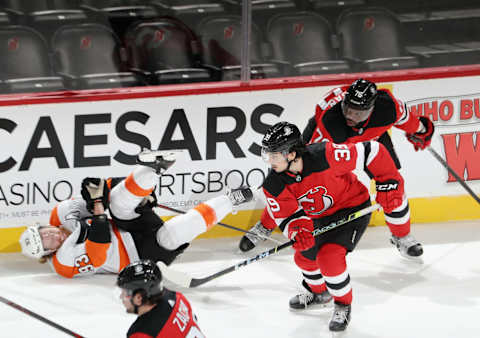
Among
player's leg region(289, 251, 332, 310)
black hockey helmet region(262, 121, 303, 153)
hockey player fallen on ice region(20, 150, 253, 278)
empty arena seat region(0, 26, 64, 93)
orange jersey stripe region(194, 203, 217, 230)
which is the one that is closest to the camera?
black hockey helmet region(262, 121, 303, 153)

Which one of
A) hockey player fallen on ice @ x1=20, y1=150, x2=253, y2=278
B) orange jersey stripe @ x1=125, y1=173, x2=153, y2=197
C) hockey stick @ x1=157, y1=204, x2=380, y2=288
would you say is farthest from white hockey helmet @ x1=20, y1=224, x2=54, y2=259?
hockey stick @ x1=157, y1=204, x2=380, y2=288

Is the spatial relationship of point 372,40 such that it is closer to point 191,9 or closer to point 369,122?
point 369,122

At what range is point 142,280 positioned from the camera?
10.1 feet

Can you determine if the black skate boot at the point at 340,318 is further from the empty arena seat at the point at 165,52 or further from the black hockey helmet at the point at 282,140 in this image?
the empty arena seat at the point at 165,52

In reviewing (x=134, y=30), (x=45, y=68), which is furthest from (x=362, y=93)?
(x=45, y=68)

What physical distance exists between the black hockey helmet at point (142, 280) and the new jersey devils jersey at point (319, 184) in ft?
3.33

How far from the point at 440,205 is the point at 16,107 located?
2657 millimetres

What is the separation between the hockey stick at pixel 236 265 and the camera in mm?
4145

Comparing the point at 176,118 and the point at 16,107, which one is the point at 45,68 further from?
the point at 176,118

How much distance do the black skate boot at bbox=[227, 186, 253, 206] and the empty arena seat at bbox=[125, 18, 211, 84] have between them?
2.38 ft

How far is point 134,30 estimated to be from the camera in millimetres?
5012

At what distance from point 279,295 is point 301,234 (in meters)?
0.67

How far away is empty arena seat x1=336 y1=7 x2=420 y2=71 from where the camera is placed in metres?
5.24

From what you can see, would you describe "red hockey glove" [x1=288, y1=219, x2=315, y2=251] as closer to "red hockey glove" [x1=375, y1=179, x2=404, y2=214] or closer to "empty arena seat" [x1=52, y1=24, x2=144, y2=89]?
"red hockey glove" [x1=375, y1=179, x2=404, y2=214]
